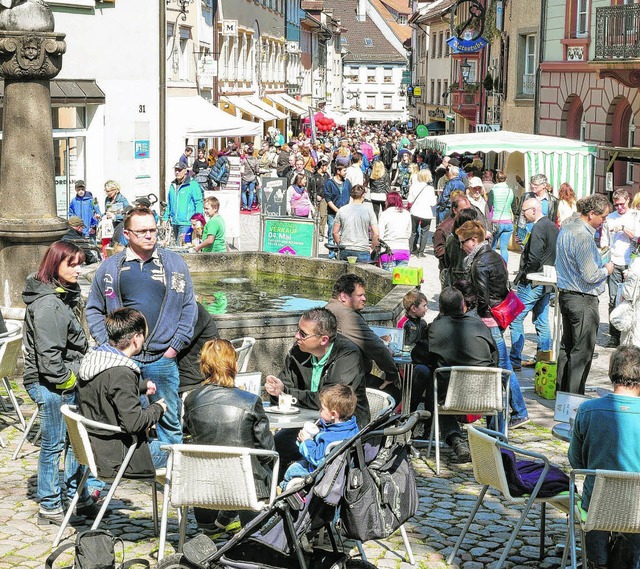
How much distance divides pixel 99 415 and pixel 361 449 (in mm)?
1744

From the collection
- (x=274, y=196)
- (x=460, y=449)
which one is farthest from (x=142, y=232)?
(x=274, y=196)

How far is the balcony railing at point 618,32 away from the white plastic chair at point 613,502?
1933cm

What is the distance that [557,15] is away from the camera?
30609mm

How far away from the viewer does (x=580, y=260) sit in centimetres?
988

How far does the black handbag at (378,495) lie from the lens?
551cm

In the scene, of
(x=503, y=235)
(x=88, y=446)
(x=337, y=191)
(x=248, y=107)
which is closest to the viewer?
(x=88, y=446)

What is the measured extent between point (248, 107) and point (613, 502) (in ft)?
133

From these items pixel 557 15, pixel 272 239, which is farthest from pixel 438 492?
pixel 557 15

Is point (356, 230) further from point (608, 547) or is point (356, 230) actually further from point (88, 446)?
point (608, 547)

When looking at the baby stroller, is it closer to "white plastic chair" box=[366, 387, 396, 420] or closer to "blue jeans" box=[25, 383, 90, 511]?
"blue jeans" box=[25, 383, 90, 511]

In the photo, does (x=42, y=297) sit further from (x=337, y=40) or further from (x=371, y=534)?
(x=337, y=40)

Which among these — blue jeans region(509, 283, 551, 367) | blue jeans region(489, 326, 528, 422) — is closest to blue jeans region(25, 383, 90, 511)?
blue jeans region(489, 326, 528, 422)

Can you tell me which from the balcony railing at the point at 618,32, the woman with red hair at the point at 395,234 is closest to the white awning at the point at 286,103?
the balcony railing at the point at 618,32

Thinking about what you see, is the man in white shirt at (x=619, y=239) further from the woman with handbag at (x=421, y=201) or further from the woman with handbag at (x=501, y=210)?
the woman with handbag at (x=421, y=201)
